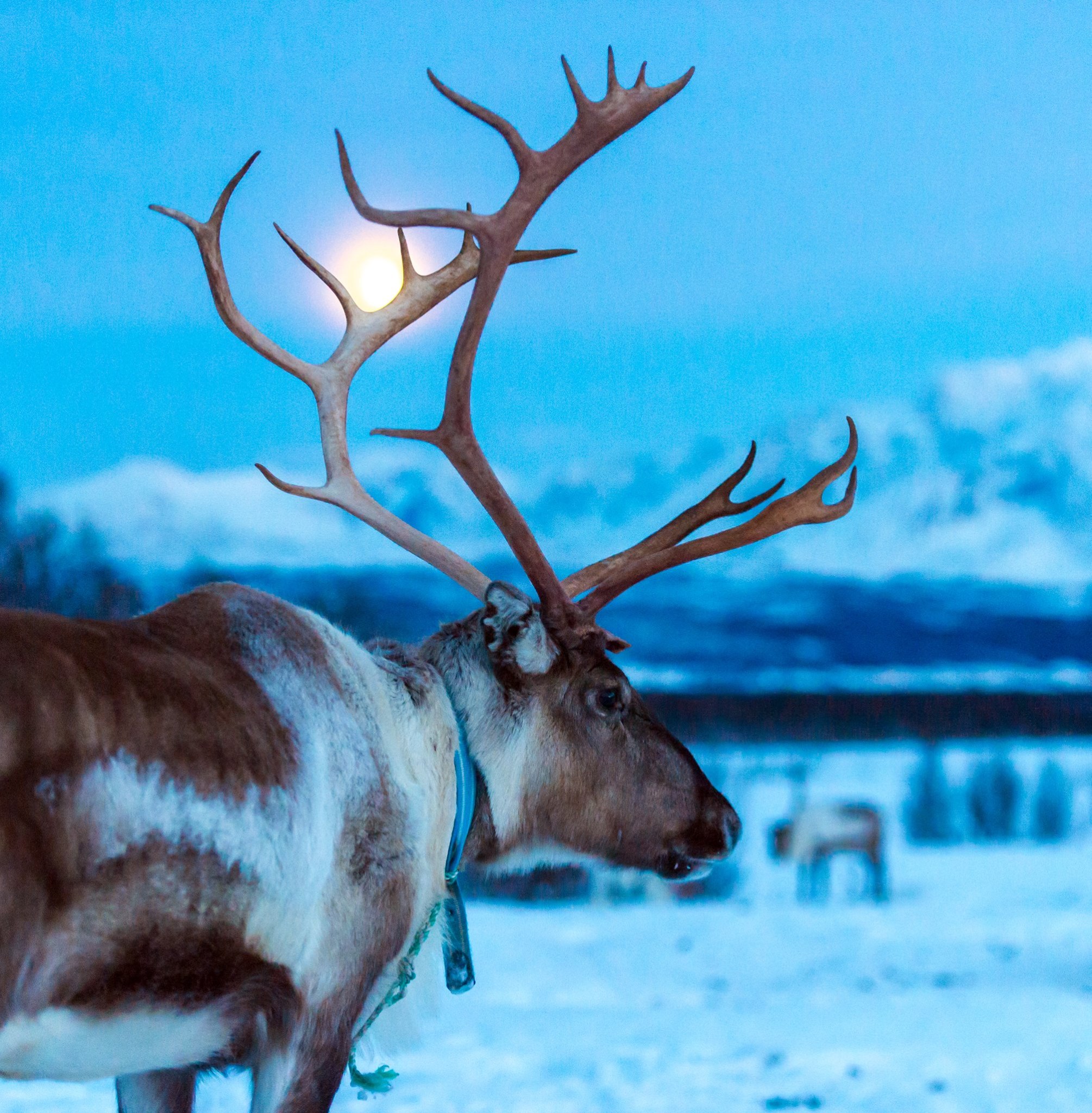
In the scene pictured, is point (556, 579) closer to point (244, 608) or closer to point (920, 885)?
point (244, 608)

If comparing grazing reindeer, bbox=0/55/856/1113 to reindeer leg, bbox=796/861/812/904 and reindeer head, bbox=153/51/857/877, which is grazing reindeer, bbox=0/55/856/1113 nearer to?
reindeer head, bbox=153/51/857/877

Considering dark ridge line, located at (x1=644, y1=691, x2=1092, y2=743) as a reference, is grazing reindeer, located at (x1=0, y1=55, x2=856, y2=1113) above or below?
above

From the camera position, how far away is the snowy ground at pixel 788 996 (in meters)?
4.16

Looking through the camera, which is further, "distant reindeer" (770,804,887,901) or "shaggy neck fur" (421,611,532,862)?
"distant reindeer" (770,804,887,901)

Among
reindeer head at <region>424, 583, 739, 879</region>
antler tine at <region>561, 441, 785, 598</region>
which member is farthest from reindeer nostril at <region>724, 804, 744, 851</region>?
antler tine at <region>561, 441, 785, 598</region>

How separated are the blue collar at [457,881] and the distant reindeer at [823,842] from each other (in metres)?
5.67

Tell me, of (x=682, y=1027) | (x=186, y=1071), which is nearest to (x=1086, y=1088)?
(x=682, y=1027)

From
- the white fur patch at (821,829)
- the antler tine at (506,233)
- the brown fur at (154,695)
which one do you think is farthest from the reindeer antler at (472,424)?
the white fur patch at (821,829)

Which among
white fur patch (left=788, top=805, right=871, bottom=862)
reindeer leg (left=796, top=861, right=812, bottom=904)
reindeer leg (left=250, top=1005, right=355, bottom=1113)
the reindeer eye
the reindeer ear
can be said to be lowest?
reindeer leg (left=796, top=861, right=812, bottom=904)

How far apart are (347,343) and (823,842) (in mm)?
5686

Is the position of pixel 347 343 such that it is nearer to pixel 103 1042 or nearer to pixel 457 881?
pixel 457 881

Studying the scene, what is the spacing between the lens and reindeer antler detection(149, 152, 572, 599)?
3.20 m

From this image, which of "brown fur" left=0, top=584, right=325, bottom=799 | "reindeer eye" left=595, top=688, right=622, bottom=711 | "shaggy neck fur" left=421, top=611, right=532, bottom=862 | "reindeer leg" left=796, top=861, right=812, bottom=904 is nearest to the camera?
"brown fur" left=0, top=584, right=325, bottom=799

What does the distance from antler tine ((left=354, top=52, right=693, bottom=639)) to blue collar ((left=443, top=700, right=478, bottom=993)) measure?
0.40 metres
